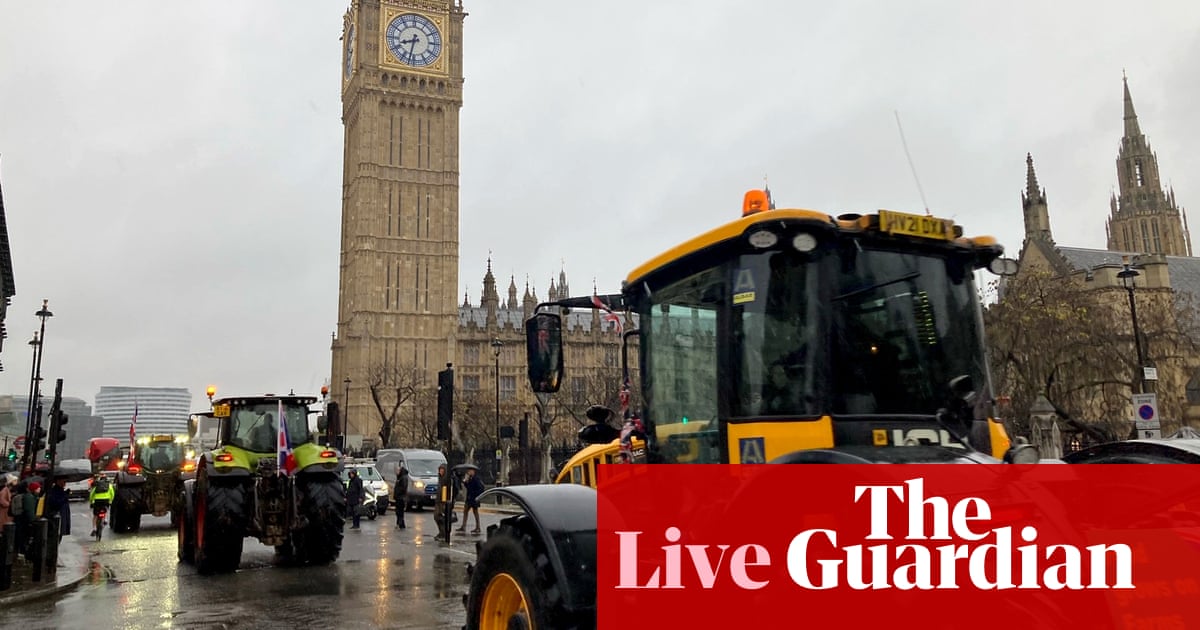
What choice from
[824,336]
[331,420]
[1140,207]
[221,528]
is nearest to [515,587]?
[824,336]

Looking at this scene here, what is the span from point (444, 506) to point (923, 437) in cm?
1525

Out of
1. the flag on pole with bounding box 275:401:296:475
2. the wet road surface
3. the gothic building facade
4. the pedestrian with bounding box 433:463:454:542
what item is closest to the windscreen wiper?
the wet road surface

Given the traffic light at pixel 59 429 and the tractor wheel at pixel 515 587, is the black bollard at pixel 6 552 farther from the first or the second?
the traffic light at pixel 59 429

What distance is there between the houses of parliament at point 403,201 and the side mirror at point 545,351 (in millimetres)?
73222

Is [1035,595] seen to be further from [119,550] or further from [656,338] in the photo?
[119,550]

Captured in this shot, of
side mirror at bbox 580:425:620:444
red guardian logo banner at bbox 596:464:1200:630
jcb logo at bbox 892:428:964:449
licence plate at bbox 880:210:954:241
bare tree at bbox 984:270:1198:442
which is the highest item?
bare tree at bbox 984:270:1198:442

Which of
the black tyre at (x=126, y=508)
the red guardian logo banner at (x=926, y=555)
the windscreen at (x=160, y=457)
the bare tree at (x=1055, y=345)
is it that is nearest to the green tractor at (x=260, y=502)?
the windscreen at (x=160, y=457)

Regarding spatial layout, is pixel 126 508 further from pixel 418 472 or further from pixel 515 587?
pixel 515 587

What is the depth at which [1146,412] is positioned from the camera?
15.2 meters

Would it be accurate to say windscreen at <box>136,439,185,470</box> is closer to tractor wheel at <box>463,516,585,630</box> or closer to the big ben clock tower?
tractor wheel at <box>463,516,585,630</box>

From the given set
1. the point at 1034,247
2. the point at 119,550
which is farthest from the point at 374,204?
the point at 119,550

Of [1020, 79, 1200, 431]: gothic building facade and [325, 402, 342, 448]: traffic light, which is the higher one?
[1020, 79, 1200, 431]: gothic building facade

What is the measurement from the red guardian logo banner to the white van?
25.1 meters

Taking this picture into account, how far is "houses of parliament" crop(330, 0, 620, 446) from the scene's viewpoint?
3135 inches
